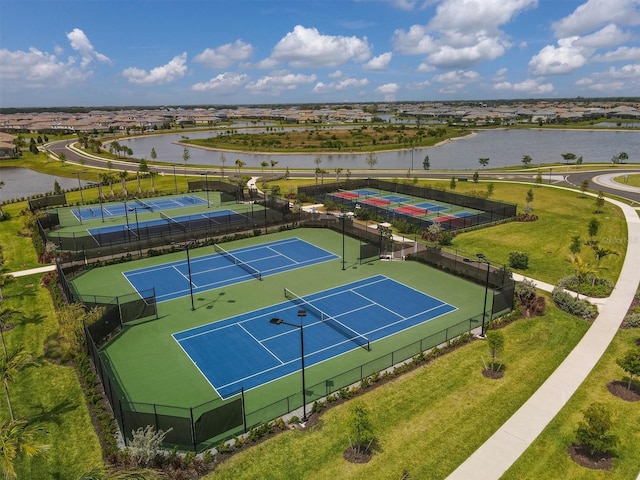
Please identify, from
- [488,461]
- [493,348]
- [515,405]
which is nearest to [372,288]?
[493,348]

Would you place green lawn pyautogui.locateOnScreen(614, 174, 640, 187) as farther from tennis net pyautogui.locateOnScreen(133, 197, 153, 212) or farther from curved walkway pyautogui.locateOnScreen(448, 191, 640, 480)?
tennis net pyautogui.locateOnScreen(133, 197, 153, 212)

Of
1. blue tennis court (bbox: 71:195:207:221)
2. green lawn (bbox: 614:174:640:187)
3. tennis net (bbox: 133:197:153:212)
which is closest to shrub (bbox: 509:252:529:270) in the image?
blue tennis court (bbox: 71:195:207:221)

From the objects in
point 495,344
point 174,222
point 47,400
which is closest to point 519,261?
point 495,344

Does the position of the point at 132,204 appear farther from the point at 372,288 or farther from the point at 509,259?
the point at 509,259

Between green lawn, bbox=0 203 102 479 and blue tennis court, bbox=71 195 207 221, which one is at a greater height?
blue tennis court, bbox=71 195 207 221

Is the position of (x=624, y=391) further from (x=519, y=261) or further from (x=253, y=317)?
(x=253, y=317)

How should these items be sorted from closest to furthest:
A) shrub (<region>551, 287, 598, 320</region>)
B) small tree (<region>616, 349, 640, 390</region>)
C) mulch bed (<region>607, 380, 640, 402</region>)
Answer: small tree (<region>616, 349, 640, 390</region>)
mulch bed (<region>607, 380, 640, 402</region>)
shrub (<region>551, 287, 598, 320</region>)

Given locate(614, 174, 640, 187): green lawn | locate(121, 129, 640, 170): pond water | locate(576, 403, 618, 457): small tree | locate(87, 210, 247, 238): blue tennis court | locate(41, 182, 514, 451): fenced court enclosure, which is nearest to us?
locate(576, 403, 618, 457): small tree
